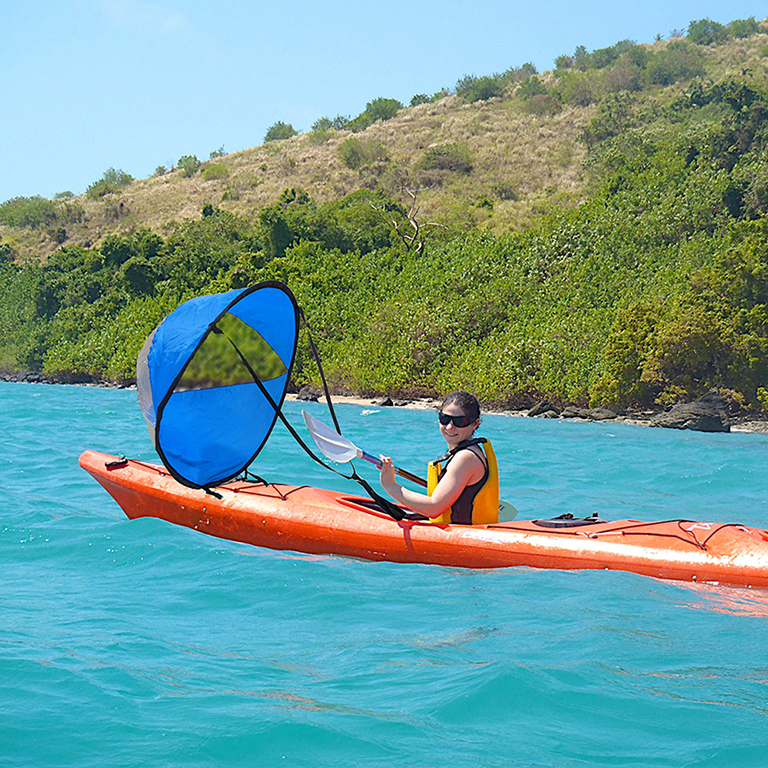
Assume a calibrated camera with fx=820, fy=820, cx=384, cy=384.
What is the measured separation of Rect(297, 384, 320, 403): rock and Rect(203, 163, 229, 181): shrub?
30572 mm

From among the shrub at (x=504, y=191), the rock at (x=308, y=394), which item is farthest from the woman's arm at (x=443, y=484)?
the shrub at (x=504, y=191)

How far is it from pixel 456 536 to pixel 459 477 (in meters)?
0.34

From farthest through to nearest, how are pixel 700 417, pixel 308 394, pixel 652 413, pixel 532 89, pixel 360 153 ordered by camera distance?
pixel 532 89 < pixel 360 153 < pixel 308 394 < pixel 652 413 < pixel 700 417

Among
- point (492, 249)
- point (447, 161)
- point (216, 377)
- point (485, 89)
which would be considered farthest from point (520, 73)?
point (216, 377)

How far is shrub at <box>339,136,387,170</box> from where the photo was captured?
4291cm

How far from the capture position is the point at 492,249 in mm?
23453

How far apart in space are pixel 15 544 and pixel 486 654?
3.17 metres

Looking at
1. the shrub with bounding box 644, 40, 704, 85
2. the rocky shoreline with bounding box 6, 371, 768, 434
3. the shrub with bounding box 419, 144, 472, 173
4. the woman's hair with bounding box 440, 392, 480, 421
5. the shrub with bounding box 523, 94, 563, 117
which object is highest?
the shrub with bounding box 644, 40, 704, 85

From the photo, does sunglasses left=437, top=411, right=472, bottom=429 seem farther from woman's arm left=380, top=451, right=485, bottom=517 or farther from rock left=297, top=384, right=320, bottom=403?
rock left=297, top=384, right=320, bottom=403

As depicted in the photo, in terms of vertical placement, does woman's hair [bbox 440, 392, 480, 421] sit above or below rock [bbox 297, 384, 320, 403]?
above

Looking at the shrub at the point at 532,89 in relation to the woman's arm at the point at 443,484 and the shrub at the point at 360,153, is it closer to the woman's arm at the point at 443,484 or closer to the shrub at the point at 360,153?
the shrub at the point at 360,153

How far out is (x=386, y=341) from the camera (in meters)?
20.9

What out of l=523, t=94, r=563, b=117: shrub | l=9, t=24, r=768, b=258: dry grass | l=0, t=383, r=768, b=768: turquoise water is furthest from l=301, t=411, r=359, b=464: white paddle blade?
l=523, t=94, r=563, b=117: shrub

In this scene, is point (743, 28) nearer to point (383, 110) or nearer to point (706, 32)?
point (706, 32)
